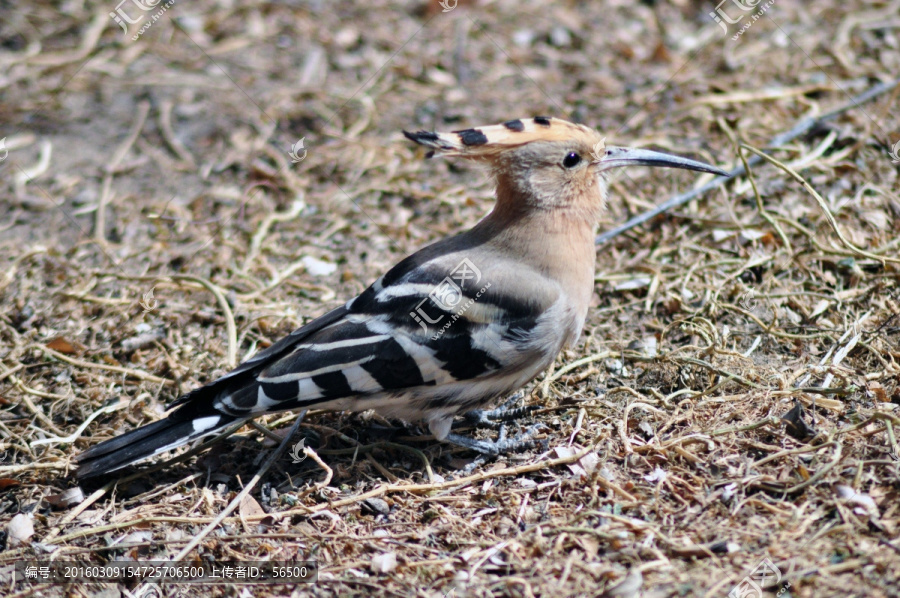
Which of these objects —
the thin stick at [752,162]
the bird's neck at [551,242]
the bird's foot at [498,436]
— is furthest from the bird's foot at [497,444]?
the thin stick at [752,162]

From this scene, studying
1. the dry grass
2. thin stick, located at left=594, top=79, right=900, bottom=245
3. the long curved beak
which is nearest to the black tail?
the dry grass

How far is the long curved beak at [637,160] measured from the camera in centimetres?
351

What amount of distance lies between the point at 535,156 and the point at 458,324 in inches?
28.5

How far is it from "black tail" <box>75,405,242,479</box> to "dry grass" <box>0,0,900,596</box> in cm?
14

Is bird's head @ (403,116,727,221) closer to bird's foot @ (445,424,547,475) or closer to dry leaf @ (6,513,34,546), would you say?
bird's foot @ (445,424,547,475)

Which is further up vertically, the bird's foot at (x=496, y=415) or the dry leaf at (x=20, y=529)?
the bird's foot at (x=496, y=415)

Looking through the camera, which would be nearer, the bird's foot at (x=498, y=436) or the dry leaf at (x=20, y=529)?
the dry leaf at (x=20, y=529)

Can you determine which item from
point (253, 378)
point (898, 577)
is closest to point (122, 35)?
point (253, 378)

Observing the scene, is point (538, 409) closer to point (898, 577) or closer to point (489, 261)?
point (489, 261)

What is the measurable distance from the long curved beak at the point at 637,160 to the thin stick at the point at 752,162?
57cm

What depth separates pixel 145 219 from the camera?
4977 mm

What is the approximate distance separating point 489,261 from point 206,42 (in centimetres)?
399

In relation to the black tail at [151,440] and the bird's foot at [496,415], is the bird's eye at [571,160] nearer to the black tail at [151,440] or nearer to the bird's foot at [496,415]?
the bird's foot at [496,415]

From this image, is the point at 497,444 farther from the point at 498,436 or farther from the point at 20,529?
the point at 20,529
